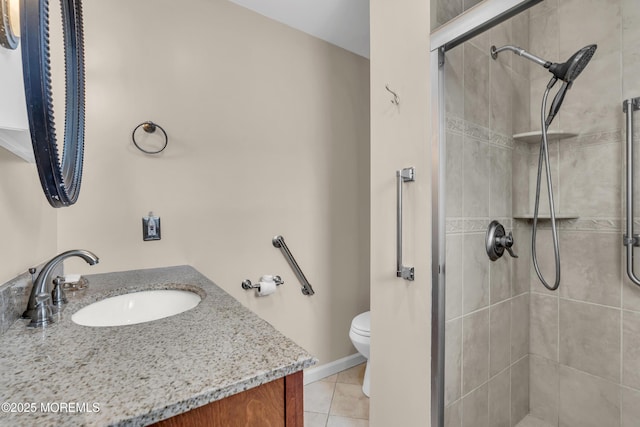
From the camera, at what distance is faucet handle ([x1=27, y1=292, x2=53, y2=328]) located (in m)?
0.73

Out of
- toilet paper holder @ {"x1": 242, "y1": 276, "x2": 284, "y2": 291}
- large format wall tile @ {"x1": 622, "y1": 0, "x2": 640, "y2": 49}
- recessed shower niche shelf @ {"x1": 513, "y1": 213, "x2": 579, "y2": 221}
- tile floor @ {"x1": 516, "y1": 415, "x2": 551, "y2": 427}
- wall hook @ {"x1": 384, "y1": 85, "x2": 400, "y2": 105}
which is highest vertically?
large format wall tile @ {"x1": 622, "y1": 0, "x2": 640, "y2": 49}

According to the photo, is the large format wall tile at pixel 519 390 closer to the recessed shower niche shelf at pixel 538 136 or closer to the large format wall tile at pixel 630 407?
the large format wall tile at pixel 630 407

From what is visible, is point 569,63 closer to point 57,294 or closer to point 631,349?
point 631,349

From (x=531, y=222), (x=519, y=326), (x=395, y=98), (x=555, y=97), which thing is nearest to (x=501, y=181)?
(x=531, y=222)

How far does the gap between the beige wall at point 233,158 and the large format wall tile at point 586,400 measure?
1.31 meters

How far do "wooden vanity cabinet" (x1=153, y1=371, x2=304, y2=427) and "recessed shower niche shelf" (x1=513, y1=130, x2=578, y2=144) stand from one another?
5.44 feet

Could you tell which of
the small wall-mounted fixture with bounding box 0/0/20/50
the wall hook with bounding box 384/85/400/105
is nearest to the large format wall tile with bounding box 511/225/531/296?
the wall hook with bounding box 384/85/400/105

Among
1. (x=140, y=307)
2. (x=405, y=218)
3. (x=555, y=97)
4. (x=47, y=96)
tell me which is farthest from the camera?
(x=555, y=97)

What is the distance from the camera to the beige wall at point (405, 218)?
1.28m

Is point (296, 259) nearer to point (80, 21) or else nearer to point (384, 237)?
point (384, 237)

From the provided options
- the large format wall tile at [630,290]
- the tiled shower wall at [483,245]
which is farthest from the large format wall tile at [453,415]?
the large format wall tile at [630,290]

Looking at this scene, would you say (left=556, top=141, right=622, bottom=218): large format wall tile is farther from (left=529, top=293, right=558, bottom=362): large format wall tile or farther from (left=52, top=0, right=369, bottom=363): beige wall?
(left=52, top=0, right=369, bottom=363): beige wall

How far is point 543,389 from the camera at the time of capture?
1.68 m

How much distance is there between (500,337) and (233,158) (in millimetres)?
1794
